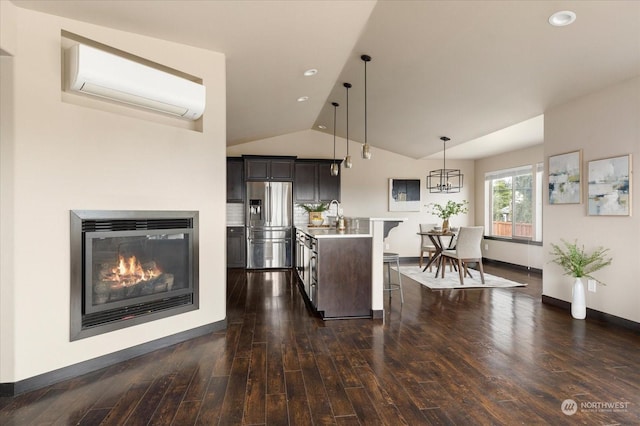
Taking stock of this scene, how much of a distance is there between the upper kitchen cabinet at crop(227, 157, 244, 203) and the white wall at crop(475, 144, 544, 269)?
553 cm

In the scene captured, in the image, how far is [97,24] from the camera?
99.5 inches

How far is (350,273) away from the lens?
372 cm

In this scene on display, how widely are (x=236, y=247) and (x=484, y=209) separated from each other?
5.68m

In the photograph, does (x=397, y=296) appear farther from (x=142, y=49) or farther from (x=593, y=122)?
(x=142, y=49)

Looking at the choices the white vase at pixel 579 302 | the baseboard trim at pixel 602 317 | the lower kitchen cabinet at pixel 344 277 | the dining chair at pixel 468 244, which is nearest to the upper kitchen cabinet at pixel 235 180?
the lower kitchen cabinet at pixel 344 277

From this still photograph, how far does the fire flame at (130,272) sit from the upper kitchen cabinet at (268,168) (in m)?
4.21

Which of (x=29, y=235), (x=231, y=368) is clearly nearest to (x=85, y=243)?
(x=29, y=235)

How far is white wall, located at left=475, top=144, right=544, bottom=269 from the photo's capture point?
21.8ft

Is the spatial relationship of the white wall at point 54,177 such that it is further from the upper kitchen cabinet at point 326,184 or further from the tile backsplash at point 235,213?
the upper kitchen cabinet at point 326,184

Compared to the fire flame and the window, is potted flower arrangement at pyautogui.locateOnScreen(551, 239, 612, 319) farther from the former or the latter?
the fire flame

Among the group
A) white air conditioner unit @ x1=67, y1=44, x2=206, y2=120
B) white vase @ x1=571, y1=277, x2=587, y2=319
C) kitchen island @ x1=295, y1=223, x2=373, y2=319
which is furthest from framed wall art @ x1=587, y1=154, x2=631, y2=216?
white air conditioner unit @ x1=67, y1=44, x2=206, y2=120

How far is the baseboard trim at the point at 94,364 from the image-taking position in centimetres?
217

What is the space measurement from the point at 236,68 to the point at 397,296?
3454 mm

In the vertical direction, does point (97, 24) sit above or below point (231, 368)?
above
